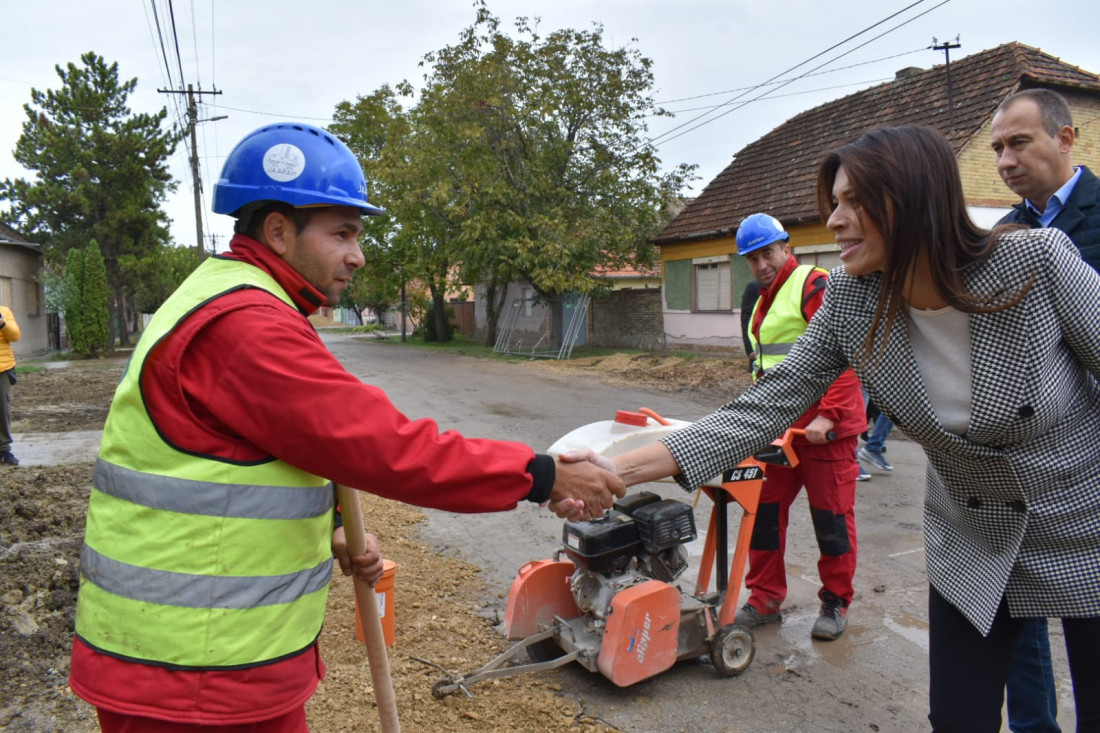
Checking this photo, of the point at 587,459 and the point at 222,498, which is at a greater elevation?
the point at 222,498

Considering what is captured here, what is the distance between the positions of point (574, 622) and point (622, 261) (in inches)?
919

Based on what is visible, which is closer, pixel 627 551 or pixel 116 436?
pixel 116 436

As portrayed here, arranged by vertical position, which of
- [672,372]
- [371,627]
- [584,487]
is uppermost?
[584,487]

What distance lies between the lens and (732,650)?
3.79 m

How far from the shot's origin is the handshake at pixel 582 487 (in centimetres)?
239

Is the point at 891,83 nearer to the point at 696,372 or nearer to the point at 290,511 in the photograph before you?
the point at 696,372

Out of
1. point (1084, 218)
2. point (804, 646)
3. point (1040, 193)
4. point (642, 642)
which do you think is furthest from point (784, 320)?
point (642, 642)

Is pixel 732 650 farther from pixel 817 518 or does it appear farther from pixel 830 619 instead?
pixel 817 518

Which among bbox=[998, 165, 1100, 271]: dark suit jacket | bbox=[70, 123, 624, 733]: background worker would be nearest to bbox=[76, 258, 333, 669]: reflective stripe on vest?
bbox=[70, 123, 624, 733]: background worker

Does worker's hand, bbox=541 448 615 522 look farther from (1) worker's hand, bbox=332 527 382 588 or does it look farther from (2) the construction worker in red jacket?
(2) the construction worker in red jacket

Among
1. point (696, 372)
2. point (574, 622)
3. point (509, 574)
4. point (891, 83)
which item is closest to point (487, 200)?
point (696, 372)

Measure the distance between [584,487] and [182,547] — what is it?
1.15 meters

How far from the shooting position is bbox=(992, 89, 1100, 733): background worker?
2.72 m

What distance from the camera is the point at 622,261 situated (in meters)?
26.5
